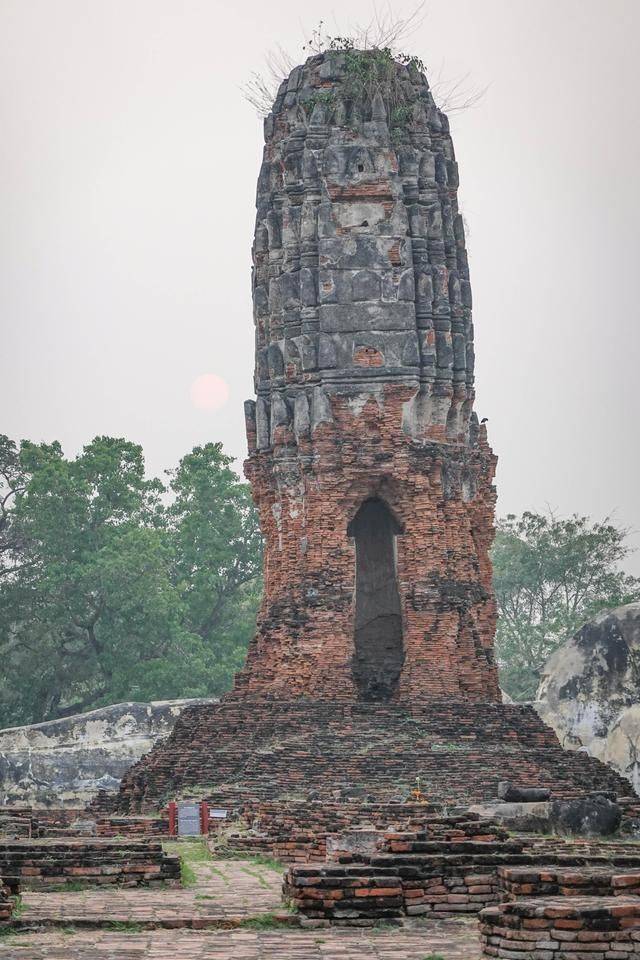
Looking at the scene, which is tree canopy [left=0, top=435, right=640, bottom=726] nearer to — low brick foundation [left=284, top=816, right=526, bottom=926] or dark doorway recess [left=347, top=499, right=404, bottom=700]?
dark doorway recess [left=347, top=499, right=404, bottom=700]

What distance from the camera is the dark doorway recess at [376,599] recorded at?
83.0 ft

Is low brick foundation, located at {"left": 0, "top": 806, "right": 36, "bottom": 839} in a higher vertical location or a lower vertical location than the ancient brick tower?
lower

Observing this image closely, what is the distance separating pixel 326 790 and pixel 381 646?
17.4 feet

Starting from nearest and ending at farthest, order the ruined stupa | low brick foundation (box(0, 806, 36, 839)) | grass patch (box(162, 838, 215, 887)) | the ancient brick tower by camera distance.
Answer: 1. grass patch (box(162, 838, 215, 887))
2. low brick foundation (box(0, 806, 36, 839))
3. the ruined stupa
4. the ancient brick tower

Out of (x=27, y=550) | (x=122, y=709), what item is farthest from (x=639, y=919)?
(x=27, y=550)

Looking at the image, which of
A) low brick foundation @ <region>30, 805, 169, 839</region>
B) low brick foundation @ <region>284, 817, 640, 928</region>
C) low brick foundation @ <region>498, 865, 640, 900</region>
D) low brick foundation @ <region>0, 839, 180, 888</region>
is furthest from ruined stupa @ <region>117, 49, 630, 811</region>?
low brick foundation @ <region>498, 865, 640, 900</region>

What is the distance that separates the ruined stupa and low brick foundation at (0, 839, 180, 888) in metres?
7.47

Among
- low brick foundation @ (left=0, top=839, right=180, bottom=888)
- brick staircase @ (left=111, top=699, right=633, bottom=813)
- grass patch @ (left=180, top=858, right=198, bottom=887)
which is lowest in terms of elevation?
grass patch @ (left=180, top=858, right=198, bottom=887)

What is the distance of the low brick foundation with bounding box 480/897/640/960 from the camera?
8.79 m

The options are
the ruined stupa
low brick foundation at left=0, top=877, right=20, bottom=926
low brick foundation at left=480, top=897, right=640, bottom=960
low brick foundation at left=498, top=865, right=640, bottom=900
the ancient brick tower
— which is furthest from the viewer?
the ancient brick tower

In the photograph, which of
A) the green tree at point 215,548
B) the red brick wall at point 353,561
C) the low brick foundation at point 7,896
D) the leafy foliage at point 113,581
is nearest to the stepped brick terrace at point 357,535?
the red brick wall at point 353,561

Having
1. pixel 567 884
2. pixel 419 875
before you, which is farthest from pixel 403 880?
pixel 567 884

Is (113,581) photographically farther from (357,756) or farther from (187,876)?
(187,876)

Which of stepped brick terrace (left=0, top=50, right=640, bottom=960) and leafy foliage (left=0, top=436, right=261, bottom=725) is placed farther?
leafy foliage (left=0, top=436, right=261, bottom=725)
